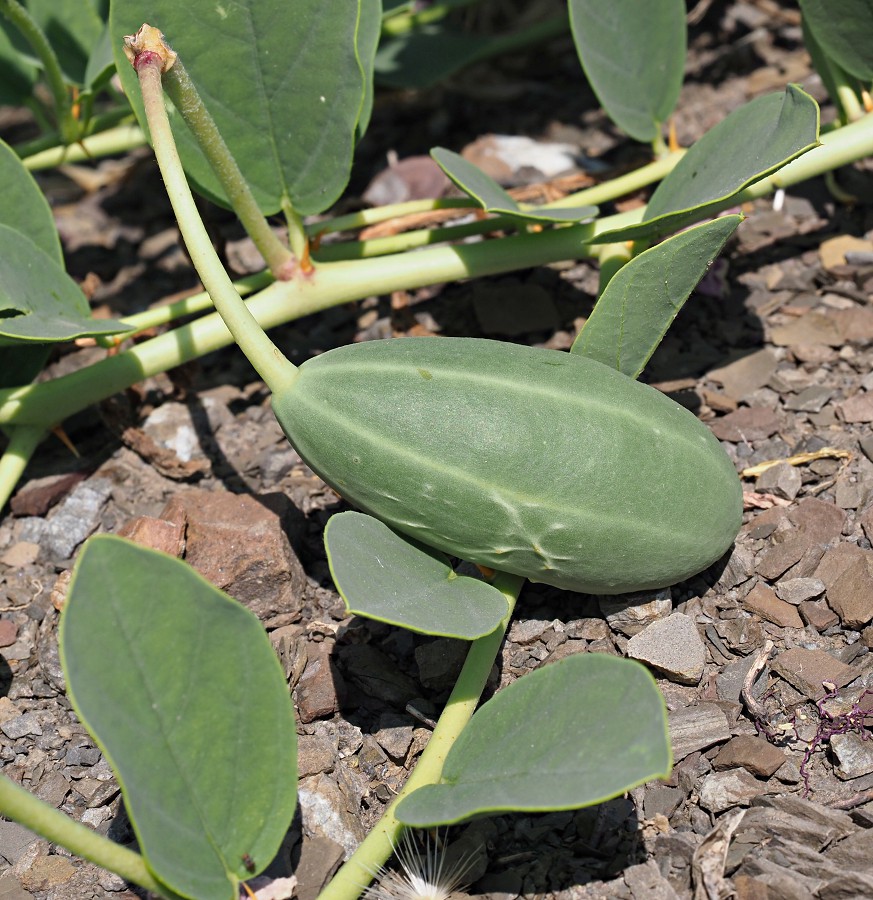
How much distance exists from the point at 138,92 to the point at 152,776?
86 cm

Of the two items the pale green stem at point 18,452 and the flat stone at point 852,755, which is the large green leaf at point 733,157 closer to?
the flat stone at point 852,755

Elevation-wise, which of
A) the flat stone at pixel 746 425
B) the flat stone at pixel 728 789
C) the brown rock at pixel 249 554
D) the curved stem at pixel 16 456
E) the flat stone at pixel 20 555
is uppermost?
the curved stem at pixel 16 456

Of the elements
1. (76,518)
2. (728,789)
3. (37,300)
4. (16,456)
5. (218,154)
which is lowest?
(728,789)

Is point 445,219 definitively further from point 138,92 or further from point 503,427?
point 503,427

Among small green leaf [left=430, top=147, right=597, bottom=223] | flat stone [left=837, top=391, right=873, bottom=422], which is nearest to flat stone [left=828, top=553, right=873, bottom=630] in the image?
flat stone [left=837, top=391, right=873, bottom=422]

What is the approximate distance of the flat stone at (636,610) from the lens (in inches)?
45.6

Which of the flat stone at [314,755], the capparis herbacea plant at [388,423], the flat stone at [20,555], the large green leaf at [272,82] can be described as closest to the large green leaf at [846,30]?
the capparis herbacea plant at [388,423]

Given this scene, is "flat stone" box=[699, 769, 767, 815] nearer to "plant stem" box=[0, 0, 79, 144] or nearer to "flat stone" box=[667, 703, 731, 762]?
"flat stone" box=[667, 703, 731, 762]

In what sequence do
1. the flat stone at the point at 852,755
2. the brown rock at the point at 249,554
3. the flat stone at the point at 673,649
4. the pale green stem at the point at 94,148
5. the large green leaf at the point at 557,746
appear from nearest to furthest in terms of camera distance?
1. the large green leaf at the point at 557,746
2. the flat stone at the point at 852,755
3. the flat stone at the point at 673,649
4. the brown rock at the point at 249,554
5. the pale green stem at the point at 94,148

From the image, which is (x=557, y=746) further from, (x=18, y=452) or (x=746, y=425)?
(x=18, y=452)

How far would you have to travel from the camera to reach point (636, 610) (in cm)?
116

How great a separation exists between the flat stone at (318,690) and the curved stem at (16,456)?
0.47m

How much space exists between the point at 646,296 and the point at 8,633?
890 millimetres

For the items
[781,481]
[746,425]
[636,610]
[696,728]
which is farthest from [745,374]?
[696,728]
